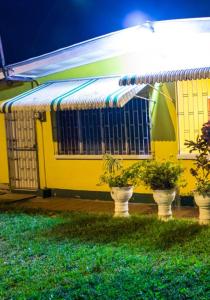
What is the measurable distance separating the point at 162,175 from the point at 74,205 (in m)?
3.51

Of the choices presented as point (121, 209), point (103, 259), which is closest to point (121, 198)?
point (121, 209)

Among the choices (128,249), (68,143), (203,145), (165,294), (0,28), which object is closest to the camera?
(165,294)

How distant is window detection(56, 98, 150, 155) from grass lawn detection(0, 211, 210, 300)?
8.20 feet

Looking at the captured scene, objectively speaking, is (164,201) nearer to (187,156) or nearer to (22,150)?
(187,156)

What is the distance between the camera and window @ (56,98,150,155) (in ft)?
38.9

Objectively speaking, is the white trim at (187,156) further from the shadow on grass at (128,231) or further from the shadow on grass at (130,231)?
the shadow on grass at (130,231)

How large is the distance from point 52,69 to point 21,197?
14.7 ft

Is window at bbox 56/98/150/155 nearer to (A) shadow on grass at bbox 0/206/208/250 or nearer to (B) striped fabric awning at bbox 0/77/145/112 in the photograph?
(B) striped fabric awning at bbox 0/77/145/112

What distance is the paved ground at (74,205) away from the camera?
10.8 m

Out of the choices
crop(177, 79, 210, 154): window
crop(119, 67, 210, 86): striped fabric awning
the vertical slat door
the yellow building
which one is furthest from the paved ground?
crop(119, 67, 210, 86): striped fabric awning

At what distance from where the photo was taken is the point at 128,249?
7754 mm

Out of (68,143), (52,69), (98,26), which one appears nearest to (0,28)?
(52,69)

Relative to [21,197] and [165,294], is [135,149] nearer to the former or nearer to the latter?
[21,197]

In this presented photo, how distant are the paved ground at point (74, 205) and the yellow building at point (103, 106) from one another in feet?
1.14
